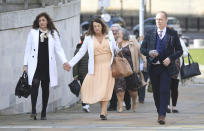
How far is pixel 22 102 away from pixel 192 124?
378 cm

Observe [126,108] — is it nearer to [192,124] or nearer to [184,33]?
[192,124]

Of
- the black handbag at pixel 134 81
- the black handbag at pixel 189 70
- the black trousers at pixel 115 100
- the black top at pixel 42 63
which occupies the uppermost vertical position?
the black top at pixel 42 63

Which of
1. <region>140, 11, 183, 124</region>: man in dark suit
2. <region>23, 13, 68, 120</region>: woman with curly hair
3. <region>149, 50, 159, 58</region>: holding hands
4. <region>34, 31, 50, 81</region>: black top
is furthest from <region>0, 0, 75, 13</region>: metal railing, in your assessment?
<region>149, 50, 159, 58</region>: holding hands

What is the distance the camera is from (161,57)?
11.0 meters

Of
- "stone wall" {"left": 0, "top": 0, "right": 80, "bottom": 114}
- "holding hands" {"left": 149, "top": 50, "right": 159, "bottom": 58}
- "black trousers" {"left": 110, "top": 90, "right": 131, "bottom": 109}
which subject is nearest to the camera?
"holding hands" {"left": 149, "top": 50, "right": 159, "bottom": 58}

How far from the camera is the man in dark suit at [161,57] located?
35.8 ft

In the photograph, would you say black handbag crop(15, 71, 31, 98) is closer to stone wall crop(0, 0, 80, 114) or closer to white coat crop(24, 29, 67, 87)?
white coat crop(24, 29, 67, 87)

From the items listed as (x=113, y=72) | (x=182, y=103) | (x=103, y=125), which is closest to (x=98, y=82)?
(x=113, y=72)

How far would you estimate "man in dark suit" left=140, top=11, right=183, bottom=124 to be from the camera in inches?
430

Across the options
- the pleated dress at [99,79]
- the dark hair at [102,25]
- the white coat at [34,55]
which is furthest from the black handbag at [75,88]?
the dark hair at [102,25]

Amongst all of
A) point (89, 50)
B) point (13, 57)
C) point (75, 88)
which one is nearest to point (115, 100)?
point (13, 57)

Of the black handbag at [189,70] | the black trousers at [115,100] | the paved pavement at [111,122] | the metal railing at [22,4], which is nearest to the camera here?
the paved pavement at [111,122]

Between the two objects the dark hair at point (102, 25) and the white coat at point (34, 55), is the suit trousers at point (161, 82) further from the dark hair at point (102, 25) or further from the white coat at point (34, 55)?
the white coat at point (34, 55)

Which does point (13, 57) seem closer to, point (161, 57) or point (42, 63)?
point (42, 63)
